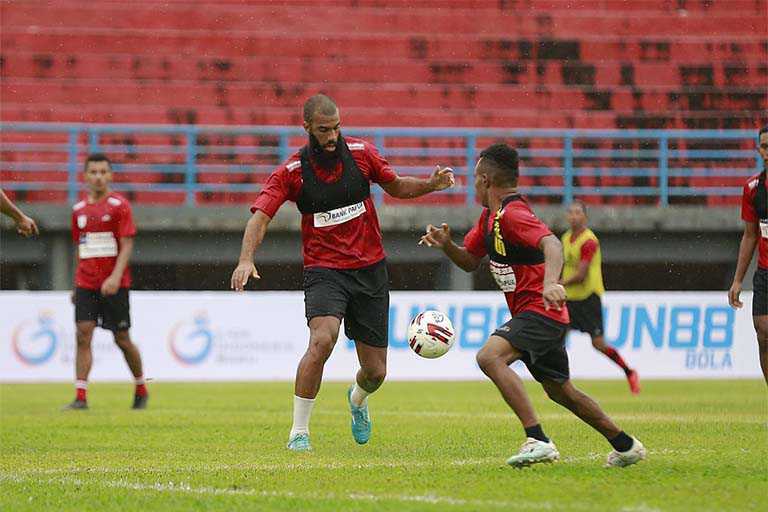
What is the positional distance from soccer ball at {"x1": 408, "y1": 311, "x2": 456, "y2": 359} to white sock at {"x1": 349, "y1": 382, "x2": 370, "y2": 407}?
0.94m

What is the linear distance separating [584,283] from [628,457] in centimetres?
841

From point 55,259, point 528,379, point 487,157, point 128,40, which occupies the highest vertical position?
point 128,40

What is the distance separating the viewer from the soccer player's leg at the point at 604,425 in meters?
7.21

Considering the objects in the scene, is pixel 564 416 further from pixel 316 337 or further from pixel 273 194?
pixel 273 194

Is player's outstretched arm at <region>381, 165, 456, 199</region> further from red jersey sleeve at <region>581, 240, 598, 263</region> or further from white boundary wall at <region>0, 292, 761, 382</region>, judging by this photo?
white boundary wall at <region>0, 292, 761, 382</region>

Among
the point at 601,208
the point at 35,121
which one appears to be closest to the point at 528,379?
the point at 601,208

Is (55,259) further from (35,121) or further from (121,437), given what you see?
(121,437)

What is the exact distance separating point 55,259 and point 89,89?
20.3ft

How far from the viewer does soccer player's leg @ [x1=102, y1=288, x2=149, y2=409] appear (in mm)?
12953

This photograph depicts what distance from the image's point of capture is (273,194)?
8.50 metres

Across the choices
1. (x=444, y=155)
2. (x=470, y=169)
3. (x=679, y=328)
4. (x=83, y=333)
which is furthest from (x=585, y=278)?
(x=444, y=155)

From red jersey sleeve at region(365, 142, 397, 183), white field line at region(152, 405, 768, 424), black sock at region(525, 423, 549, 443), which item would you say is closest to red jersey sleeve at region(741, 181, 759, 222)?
white field line at region(152, 405, 768, 424)

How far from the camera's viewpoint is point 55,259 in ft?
66.6

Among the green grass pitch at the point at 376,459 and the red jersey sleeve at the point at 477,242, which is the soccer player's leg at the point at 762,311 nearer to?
the green grass pitch at the point at 376,459
